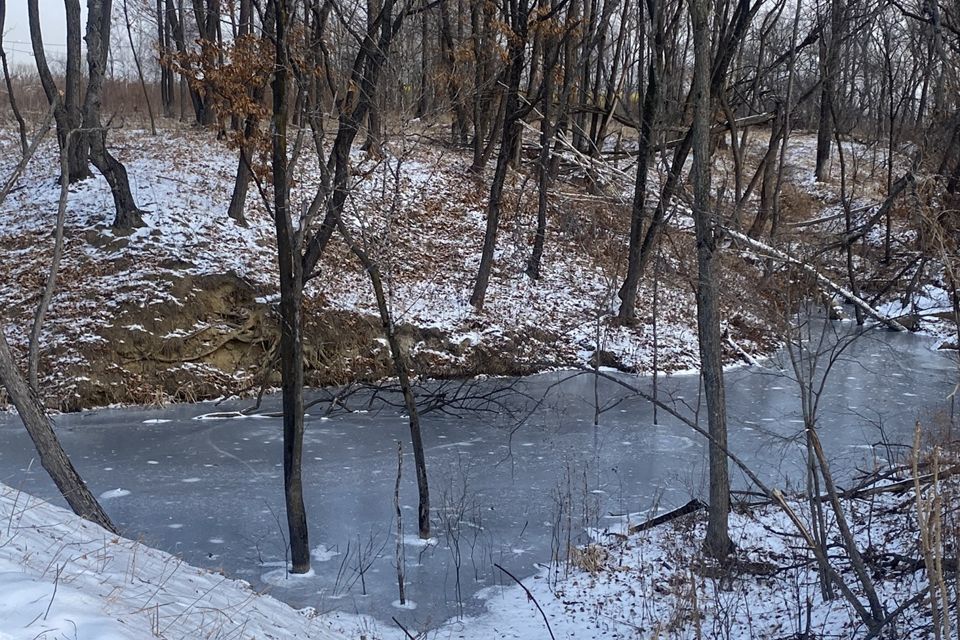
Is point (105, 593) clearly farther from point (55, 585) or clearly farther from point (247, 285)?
point (247, 285)

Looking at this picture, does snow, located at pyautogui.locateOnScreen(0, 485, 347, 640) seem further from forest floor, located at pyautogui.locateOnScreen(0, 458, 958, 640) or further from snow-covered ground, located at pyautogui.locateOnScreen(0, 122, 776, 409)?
snow-covered ground, located at pyautogui.locateOnScreen(0, 122, 776, 409)

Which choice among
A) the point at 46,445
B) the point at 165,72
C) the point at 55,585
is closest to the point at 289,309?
the point at 46,445

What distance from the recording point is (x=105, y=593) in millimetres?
4523

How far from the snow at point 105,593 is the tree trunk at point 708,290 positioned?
3.49m

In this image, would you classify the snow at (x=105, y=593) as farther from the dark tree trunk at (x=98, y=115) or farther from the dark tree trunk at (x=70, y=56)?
the dark tree trunk at (x=70, y=56)

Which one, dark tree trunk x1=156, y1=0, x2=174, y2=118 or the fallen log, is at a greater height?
dark tree trunk x1=156, y1=0, x2=174, y2=118

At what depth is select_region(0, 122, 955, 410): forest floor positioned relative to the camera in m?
15.5

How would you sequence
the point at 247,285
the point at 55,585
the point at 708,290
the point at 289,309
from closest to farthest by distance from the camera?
the point at 55,585
the point at 708,290
the point at 289,309
the point at 247,285

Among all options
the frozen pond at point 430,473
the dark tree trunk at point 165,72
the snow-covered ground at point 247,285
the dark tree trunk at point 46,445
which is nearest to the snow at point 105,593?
the dark tree trunk at point 46,445

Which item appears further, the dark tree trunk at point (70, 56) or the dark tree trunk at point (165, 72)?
the dark tree trunk at point (165, 72)

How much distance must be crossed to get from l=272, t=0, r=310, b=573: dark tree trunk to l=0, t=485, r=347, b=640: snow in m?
1.46

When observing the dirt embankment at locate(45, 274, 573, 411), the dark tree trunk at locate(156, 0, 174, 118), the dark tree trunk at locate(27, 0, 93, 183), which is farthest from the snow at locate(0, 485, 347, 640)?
the dark tree trunk at locate(156, 0, 174, 118)

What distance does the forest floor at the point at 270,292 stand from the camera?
15469 millimetres

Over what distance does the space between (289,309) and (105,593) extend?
173 inches
